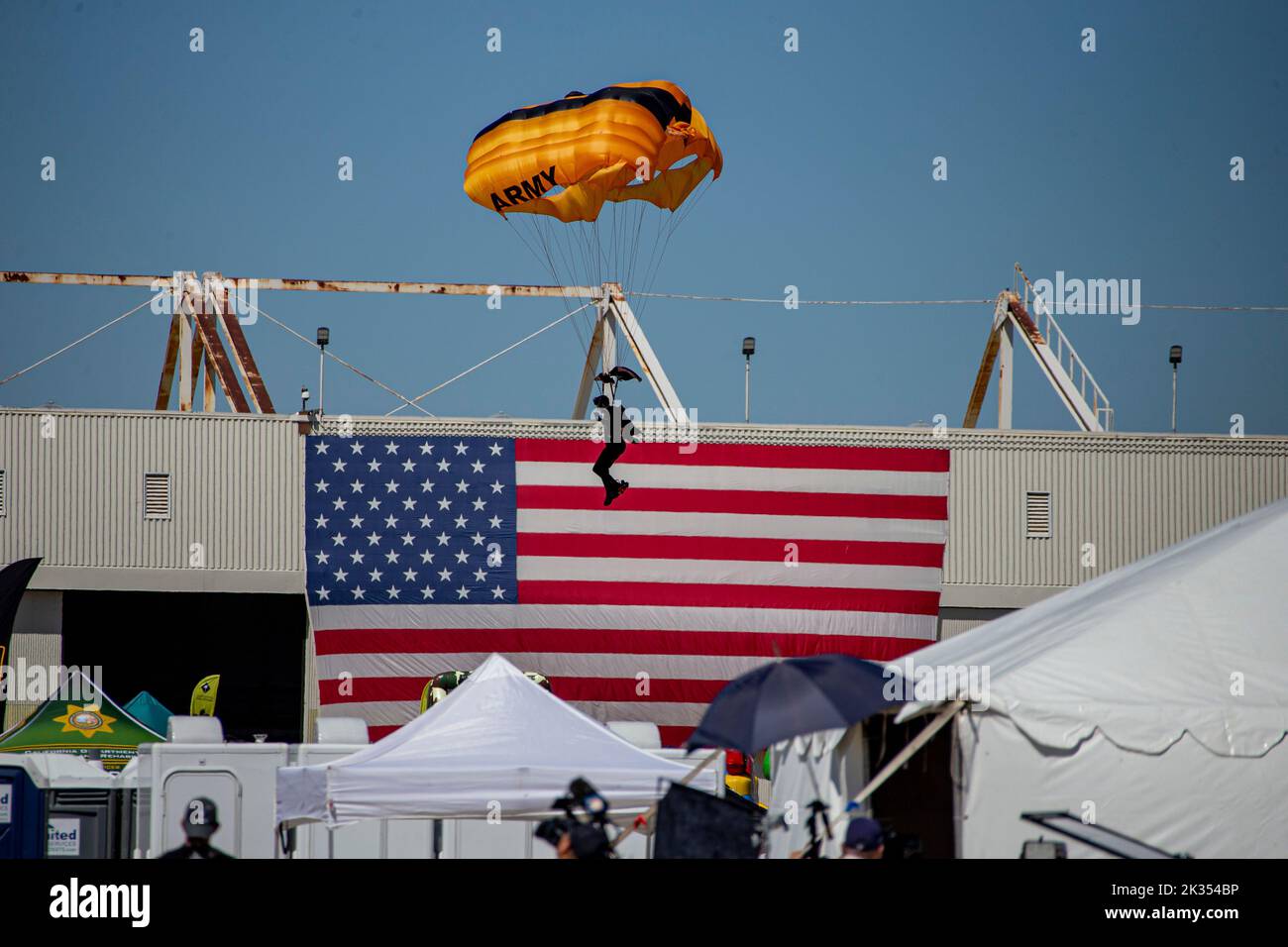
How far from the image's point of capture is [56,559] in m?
28.6

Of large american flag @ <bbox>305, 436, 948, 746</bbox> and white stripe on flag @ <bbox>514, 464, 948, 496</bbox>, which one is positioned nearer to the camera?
large american flag @ <bbox>305, 436, 948, 746</bbox>

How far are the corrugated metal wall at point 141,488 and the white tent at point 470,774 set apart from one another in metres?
16.4

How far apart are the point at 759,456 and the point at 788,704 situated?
18.7m

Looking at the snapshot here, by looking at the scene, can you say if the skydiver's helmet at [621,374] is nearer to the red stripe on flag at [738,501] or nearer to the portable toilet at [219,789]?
the red stripe on flag at [738,501]

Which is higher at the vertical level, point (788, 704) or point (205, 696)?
point (788, 704)

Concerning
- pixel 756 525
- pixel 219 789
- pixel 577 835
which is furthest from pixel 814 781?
pixel 756 525

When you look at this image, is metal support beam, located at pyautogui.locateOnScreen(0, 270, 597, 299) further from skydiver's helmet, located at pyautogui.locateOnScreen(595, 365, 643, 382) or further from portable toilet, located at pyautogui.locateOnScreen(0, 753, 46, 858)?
portable toilet, located at pyautogui.locateOnScreen(0, 753, 46, 858)

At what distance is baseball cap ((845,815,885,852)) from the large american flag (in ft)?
63.2

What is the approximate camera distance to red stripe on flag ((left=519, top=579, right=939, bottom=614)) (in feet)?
95.1

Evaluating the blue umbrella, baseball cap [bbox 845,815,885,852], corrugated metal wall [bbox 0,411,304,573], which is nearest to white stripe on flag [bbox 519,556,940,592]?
corrugated metal wall [bbox 0,411,304,573]

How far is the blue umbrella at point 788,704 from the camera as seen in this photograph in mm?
10742

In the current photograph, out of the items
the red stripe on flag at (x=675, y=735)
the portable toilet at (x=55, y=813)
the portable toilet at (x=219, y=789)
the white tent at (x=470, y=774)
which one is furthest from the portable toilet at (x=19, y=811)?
the red stripe on flag at (x=675, y=735)

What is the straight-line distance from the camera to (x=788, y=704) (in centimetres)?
1095

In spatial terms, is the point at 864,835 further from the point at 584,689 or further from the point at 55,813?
the point at 584,689
